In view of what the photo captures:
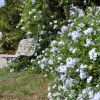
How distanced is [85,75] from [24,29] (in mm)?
4862

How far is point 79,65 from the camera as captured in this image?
5.63 meters

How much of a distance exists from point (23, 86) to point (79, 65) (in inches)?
82.0

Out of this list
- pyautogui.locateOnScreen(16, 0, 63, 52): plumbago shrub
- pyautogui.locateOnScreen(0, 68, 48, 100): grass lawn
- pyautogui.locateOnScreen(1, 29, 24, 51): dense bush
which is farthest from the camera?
pyautogui.locateOnScreen(1, 29, 24, 51): dense bush

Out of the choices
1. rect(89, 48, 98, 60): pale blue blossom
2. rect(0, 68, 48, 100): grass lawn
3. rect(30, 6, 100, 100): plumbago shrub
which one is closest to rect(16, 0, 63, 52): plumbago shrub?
rect(0, 68, 48, 100): grass lawn

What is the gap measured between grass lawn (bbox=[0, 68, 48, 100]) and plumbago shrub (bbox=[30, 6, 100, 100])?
1.30ft

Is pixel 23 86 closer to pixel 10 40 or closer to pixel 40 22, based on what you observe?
pixel 40 22

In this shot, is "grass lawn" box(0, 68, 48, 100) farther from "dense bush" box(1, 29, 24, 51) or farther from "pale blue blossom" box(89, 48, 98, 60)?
"dense bush" box(1, 29, 24, 51)

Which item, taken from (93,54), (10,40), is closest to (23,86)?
(93,54)

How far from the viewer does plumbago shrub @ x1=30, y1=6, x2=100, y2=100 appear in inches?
210

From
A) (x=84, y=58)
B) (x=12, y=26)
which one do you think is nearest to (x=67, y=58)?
(x=84, y=58)

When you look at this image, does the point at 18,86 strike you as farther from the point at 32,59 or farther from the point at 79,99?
the point at 79,99

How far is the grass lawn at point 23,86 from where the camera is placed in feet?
22.7

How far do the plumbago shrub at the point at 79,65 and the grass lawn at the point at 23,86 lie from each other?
1.30 ft

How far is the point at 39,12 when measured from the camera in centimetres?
1001
